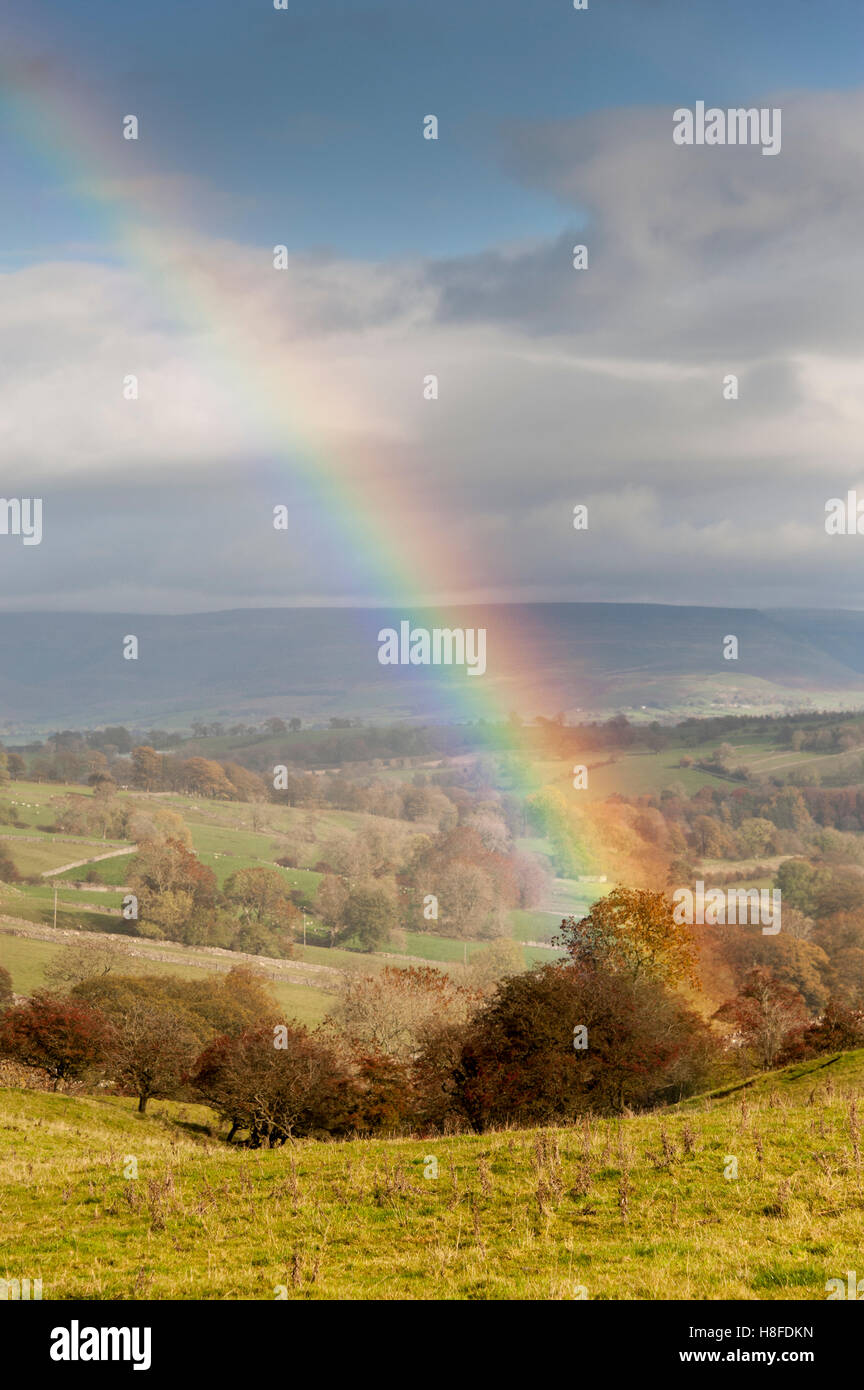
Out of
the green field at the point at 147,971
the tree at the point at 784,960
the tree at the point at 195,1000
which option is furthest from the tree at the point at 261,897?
the tree at the point at 784,960

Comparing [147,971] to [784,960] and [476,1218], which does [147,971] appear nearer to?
[784,960]

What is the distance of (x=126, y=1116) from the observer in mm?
48875

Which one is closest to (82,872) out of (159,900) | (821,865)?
(159,900)

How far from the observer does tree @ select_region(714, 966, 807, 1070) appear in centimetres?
6138

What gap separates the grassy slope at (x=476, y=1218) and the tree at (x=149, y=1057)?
35.6m

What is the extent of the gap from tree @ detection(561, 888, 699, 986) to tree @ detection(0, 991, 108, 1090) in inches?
1170

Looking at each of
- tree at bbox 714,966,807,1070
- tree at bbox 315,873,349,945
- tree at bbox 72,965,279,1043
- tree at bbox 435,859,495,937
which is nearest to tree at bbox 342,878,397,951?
tree at bbox 315,873,349,945

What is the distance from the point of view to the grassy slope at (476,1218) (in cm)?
1241

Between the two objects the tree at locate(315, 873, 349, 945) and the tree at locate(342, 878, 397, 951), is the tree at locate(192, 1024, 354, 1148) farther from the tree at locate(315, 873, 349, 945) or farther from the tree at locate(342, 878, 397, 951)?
the tree at locate(315, 873, 349, 945)

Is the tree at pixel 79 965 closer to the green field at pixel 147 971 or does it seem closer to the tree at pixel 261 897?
the green field at pixel 147 971

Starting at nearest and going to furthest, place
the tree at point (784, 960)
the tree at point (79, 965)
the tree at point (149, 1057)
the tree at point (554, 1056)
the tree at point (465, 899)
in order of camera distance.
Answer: the tree at point (554, 1056)
the tree at point (149, 1057)
the tree at point (79, 965)
the tree at point (784, 960)
the tree at point (465, 899)

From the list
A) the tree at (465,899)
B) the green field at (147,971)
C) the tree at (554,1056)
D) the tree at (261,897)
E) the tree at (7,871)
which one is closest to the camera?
the tree at (554,1056)
